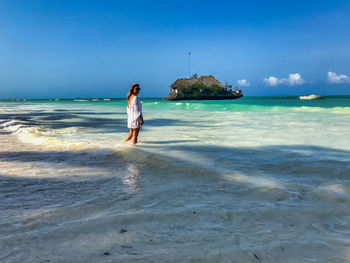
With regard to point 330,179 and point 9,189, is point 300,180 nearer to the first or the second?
point 330,179

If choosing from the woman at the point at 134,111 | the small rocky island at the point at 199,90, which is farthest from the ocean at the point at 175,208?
the small rocky island at the point at 199,90

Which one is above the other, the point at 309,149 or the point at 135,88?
the point at 135,88

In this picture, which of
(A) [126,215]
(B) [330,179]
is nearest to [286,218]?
(A) [126,215]

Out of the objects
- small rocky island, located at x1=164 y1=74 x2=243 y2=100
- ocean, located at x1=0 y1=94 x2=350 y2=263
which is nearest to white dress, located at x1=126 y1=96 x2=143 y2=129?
ocean, located at x1=0 y1=94 x2=350 y2=263

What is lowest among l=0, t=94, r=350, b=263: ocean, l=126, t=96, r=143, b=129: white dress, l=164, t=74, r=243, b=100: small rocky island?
l=0, t=94, r=350, b=263: ocean

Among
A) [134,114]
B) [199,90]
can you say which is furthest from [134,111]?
[199,90]

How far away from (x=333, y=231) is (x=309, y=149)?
15.2 ft

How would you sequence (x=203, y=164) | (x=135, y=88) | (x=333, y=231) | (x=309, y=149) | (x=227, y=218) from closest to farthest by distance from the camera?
(x=333, y=231)
(x=227, y=218)
(x=203, y=164)
(x=309, y=149)
(x=135, y=88)

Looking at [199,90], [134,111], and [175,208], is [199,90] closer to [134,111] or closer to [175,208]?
[134,111]

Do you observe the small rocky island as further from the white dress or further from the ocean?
the ocean

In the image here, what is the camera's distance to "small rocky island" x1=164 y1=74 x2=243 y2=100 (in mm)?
83125

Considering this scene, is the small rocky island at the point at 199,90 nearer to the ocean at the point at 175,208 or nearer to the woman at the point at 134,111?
the woman at the point at 134,111

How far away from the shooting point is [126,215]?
2.65 metres

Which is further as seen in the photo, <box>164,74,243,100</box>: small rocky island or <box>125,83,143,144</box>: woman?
<box>164,74,243,100</box>: small rocky island
